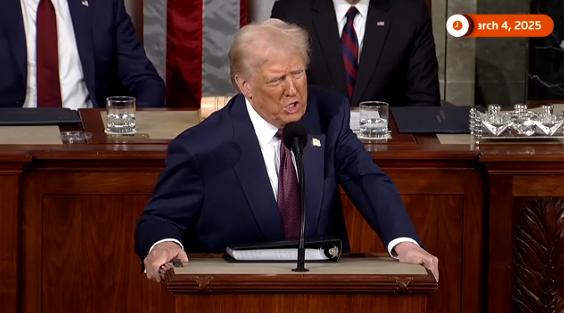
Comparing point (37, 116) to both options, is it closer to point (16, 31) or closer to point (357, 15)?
point (16, 31)

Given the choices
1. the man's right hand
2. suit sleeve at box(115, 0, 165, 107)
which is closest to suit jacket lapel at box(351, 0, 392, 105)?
suit sleeve at box(115, 0, 165, 107)

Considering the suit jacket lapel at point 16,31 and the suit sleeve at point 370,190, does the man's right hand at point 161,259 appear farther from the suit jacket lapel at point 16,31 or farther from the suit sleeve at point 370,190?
the suit jacket lapel at point 16,31

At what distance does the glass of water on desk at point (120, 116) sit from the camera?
455 centimetres

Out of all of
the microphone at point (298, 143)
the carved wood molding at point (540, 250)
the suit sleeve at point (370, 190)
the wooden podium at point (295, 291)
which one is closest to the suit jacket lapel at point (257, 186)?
the suit sleeve at point (370, 190)

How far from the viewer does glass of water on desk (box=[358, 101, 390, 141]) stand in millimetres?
4480

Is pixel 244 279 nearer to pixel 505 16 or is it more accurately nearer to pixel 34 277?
pixel 34 277

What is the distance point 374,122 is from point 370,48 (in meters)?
0.92

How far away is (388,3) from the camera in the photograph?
5430 millimetres

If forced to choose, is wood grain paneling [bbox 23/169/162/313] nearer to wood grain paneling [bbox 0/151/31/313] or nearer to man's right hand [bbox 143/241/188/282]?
A: wood grain paneling [bbox 0/151/31/313]

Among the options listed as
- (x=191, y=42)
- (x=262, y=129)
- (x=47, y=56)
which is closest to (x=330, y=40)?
(x=191, y=42)

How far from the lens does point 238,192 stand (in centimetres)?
353

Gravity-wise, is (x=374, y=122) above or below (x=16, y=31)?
below

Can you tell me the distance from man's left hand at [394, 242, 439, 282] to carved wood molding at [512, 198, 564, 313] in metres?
0.87

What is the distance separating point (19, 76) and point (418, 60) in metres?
1.46
